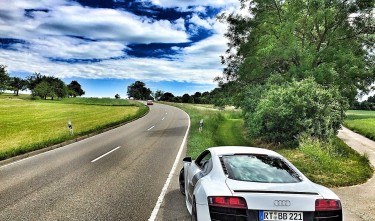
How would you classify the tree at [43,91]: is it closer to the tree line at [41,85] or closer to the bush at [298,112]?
the tree line at [41,85]

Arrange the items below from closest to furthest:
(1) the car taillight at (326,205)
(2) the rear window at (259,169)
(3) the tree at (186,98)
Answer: (1) the car taillight at (326,205)
(2) the rear window at (259,169)
(3) the tree at (186,98)

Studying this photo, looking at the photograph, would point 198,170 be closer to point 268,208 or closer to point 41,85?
point 268,208

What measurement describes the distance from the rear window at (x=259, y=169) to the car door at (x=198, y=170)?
361 millimetres

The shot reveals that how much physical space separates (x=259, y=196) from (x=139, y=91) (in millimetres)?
190300

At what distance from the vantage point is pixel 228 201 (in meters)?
4.38

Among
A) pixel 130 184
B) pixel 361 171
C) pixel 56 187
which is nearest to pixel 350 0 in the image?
pixel 361 171

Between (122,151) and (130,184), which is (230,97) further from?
(130,184)

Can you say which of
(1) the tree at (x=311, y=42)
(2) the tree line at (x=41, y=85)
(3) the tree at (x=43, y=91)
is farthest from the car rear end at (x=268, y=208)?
(3) the tree at (x=43, y=91)

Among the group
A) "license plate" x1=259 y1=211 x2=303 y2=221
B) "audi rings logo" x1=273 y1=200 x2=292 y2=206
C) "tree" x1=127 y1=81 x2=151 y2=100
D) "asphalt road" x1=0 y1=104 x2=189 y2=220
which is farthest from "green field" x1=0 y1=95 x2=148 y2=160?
"tree" x1=127 y1=81 x2=151 y2=100

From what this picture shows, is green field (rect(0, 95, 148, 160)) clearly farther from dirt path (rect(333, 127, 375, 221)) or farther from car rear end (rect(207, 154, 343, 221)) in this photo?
dirt path (rect(333, 127, 375, 221))

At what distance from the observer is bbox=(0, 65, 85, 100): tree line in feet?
348

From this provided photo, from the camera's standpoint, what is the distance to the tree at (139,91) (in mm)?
192125

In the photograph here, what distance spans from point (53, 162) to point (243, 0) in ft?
67.4

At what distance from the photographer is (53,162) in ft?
42.0
